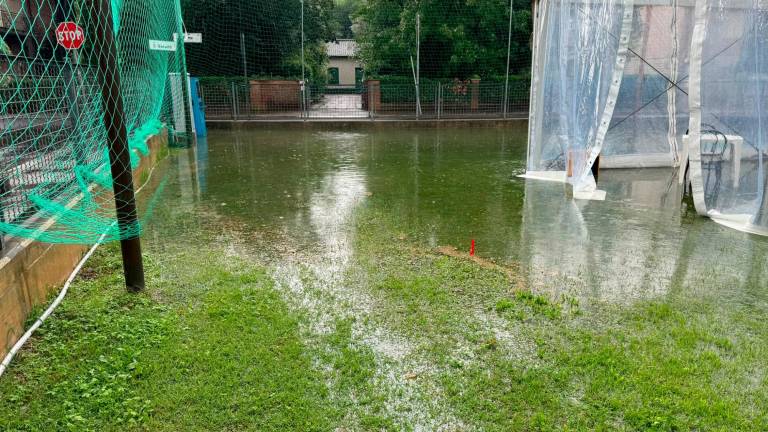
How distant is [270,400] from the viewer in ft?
9.36

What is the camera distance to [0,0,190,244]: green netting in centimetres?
367

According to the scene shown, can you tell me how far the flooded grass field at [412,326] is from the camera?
2807 mm

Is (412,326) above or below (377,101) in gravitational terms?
below

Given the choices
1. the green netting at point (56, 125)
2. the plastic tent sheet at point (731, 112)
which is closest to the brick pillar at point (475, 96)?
the plastic tent sheet at point (731, 112)

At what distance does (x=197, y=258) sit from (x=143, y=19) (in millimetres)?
5926

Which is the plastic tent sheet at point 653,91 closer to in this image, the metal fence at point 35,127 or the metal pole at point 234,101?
the metal fence at point 35,127

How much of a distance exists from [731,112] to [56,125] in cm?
682

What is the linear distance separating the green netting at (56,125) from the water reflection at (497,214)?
1.70m

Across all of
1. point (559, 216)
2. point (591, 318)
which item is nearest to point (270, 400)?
point (591, 318)

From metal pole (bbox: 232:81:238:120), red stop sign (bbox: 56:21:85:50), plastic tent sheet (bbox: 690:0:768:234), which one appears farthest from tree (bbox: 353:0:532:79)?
red stop sign (bbox: 56:21:85:50)

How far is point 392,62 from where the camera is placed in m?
18.0

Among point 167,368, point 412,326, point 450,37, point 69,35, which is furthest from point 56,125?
point 450,37

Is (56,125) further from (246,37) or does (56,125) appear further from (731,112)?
(246,37)

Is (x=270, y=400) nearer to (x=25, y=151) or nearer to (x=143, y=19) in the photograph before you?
(x=25, y=151)
